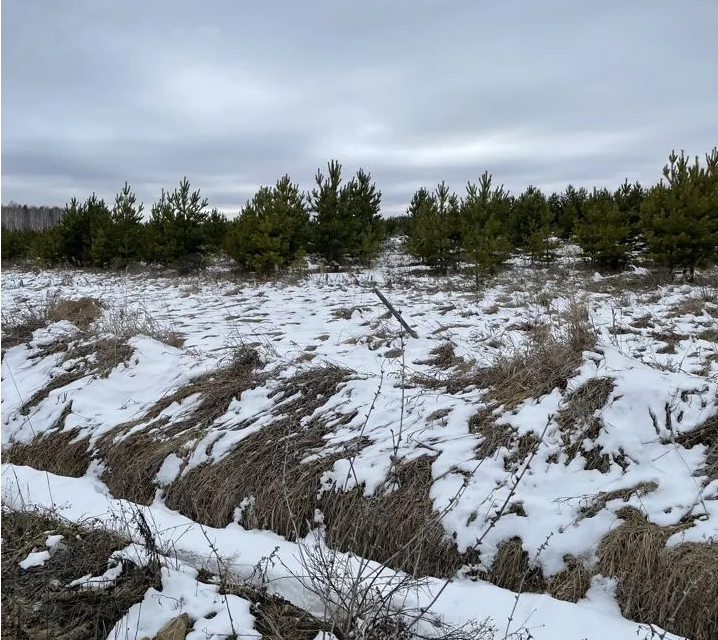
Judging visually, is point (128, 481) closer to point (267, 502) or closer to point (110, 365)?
point (267, 502)

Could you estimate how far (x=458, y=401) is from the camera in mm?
3938

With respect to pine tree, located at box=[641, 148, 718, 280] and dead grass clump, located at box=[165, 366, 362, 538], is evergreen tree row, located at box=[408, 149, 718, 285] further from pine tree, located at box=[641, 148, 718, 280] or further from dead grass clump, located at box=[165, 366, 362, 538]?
dead grass clump, located at box=[165, 366, 362, 538]

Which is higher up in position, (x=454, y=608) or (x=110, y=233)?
(x=110, y=233)

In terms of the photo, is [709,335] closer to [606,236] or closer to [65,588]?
[65,588]

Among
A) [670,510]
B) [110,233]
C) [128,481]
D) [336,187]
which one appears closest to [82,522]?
[128,481]

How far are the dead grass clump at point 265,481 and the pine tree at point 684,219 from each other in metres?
11.0

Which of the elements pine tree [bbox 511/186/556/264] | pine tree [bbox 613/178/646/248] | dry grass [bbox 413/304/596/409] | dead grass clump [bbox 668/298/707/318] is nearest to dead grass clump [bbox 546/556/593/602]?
dry grass [bbox 413/304/596/409]

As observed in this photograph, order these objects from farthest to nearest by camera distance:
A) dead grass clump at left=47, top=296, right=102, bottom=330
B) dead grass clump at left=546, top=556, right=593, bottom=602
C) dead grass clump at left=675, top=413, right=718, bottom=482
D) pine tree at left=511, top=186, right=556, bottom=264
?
pine tree at left=511, top=186, right=556, bottom=264, dead grass clump at left=47, top=296, right=102, bottom=330, dead grass clump at left=675, top=413, right=718, bottom=482, dead grass clump at left=546, top=556, right=593, bottom=602

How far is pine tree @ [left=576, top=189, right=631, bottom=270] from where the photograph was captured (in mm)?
13703

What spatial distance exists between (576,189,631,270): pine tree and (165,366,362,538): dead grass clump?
12.2 metres

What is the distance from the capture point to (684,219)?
1153 centimetres

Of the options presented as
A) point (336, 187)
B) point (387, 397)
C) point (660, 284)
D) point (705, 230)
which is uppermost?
point (336, 187)

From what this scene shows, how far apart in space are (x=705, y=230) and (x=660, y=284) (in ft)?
6.08

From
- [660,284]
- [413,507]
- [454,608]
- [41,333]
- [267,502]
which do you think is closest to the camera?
[454,608]
